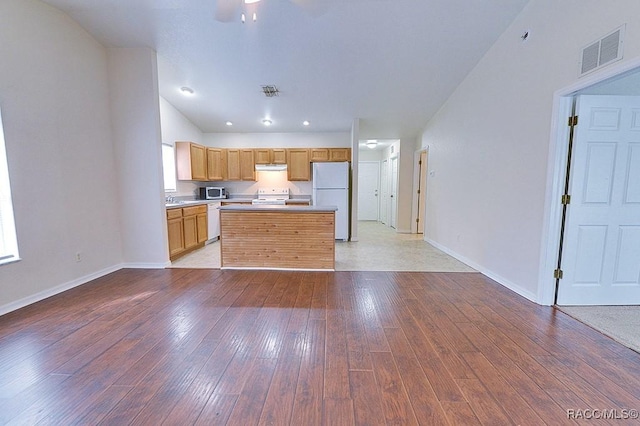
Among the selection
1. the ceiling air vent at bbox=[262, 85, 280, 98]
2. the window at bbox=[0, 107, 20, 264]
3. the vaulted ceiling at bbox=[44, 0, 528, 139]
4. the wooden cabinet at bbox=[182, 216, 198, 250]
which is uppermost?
the vaulted ceiling at bbox=[44, 0, 528, 139]

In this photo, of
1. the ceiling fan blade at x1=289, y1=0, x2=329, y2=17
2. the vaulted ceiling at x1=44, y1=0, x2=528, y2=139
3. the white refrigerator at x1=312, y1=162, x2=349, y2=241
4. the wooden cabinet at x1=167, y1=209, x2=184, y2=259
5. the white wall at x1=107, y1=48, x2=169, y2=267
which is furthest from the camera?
the white refrigerator at x1=312, y1=162, x2=349, y2=241

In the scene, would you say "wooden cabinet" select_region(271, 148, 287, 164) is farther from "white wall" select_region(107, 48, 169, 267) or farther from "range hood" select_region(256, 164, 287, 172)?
"white wall" select_region(107, 48, 169, 267)

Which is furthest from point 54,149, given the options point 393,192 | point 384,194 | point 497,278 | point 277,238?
point 384,194

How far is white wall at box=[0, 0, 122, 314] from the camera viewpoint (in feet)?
8.32

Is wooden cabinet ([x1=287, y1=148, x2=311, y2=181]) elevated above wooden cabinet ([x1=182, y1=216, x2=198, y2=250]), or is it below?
above

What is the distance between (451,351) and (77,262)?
416 centimetres

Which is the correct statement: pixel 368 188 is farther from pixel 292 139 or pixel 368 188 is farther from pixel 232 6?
pixel 232 6

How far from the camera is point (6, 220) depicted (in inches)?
99.3

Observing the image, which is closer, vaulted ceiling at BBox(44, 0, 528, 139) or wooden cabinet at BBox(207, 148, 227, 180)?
vaulted ceiling at BBox(44, 0, 528, 139)

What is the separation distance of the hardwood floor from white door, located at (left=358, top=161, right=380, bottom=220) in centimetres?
626

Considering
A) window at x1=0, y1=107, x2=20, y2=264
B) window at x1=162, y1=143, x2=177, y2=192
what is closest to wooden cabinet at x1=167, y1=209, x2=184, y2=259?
window at x1=162, y1=143, x2=177, y2=192

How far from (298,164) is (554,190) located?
183 inches

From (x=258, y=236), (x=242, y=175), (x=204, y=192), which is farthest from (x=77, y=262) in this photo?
(x=242, y=175)

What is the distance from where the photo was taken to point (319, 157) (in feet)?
20.1
